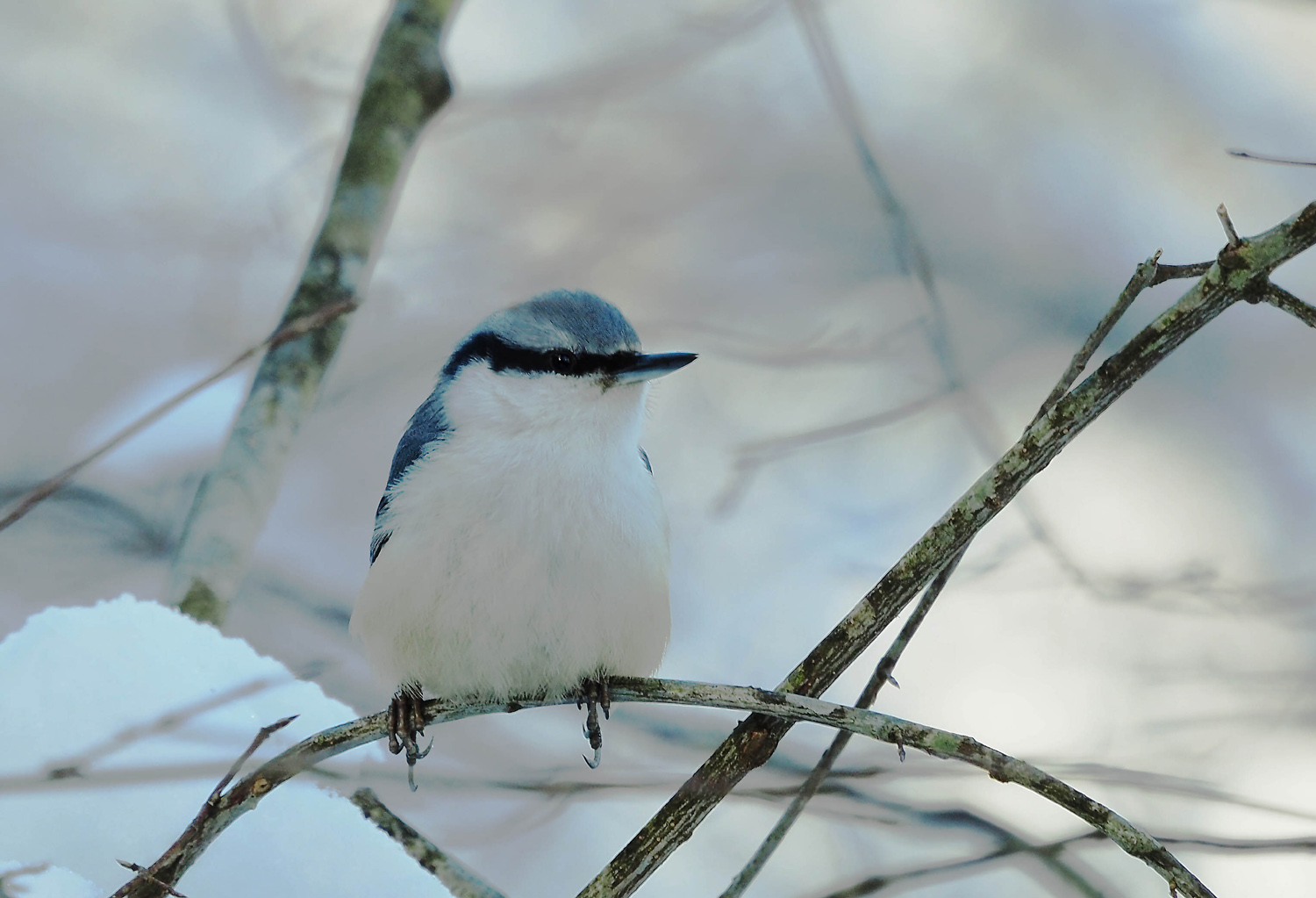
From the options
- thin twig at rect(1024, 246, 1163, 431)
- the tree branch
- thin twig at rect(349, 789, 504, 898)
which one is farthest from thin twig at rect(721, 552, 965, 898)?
thin twig at rect(349, 789, 504, 898)

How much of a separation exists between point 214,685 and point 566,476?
60 centimetres

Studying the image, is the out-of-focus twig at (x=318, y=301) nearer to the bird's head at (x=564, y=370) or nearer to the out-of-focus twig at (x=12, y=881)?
the bird's head at (x=564, y=370)

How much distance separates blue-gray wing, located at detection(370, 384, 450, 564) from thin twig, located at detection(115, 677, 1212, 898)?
1.46 ft

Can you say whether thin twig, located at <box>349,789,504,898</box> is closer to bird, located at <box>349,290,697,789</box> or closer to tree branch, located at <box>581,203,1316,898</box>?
bird, located at <box>349,290,697,789</box>

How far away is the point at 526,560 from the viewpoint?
1444mm

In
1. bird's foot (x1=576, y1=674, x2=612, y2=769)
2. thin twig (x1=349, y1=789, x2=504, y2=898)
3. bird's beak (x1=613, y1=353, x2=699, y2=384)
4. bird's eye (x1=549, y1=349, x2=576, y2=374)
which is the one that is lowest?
thin twig (x1=349, y1=789, x2=504, y2=898)

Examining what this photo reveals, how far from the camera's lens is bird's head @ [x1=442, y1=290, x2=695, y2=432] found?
1.57m

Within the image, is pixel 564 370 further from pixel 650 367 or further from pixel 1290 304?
pixel 1290 304

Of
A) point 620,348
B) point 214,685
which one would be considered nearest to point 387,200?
point 620,348

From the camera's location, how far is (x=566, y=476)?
1.50 m

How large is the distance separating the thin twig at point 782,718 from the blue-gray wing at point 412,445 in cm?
45

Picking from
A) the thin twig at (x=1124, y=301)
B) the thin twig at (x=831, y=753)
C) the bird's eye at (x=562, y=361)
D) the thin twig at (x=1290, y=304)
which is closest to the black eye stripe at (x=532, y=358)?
the bird's eye at (x=562, y=361)

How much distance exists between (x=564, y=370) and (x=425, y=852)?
0.74 metres

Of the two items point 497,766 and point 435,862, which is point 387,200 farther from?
point 435,862
